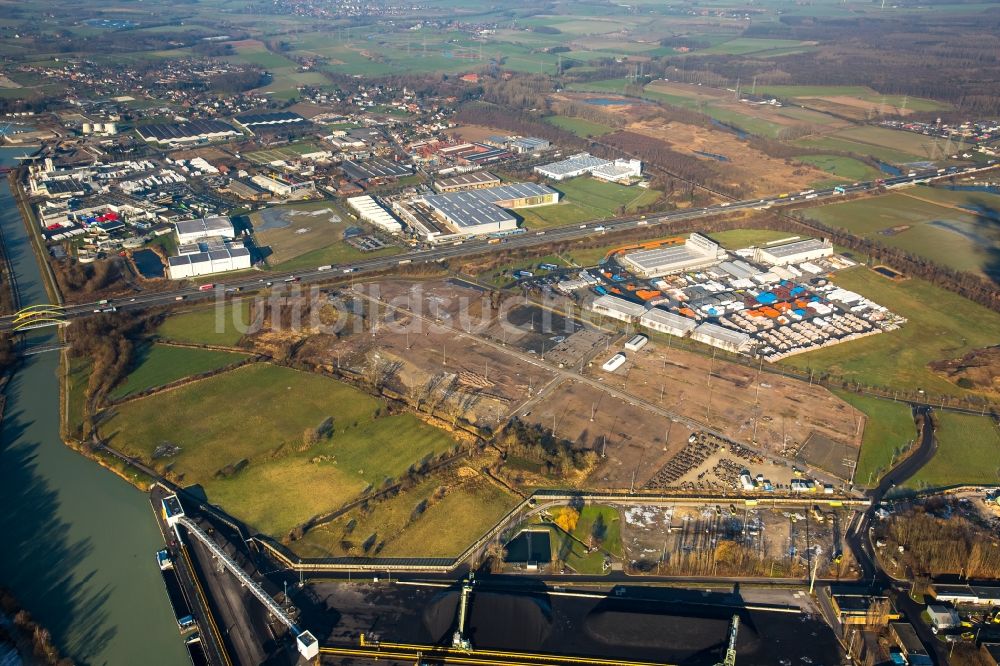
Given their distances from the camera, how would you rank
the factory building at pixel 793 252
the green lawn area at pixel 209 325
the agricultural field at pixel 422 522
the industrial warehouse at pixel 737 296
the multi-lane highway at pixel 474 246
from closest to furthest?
1. the agricultural field at pixel 422 522
2. the green lawn area at pixel 209 325
3. the industrial warehouse at pixel 737 296
4. the multi-lane highway at pixel 474 246
5. the factory building at pixel 793 252

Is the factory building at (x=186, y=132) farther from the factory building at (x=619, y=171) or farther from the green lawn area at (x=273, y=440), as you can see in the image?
the green lawn area at (x=273, y=440)

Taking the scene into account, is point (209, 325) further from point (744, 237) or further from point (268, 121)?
point (268, 121)

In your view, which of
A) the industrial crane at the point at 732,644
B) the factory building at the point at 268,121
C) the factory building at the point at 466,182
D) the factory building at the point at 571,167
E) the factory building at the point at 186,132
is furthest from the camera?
the factory building at the point at 268,121

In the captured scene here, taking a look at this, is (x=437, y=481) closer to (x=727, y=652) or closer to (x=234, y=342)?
(x=727, y=652)

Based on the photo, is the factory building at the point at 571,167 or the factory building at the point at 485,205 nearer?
the factory building at the point at 485,205

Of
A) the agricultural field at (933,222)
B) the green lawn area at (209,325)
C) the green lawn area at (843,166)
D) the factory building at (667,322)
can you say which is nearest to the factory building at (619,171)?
the agricultural field at (933,222)

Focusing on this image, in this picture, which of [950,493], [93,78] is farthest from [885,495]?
[93,78]

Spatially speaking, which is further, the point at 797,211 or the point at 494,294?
the point at 797,211
